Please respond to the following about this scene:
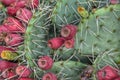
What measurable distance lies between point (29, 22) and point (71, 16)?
1.04 ft

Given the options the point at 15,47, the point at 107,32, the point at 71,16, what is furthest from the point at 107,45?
the point at 15,47

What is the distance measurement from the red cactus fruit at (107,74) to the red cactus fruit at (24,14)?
1.05 metres

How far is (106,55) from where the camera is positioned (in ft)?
8.49

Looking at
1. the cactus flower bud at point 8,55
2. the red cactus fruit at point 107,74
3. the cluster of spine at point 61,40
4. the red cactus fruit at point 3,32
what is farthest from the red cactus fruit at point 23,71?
the red cactus fruit at point 107,74

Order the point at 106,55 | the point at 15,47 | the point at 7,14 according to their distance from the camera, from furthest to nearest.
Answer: the point at 7,14
the point at 15,47
the point at 106,55

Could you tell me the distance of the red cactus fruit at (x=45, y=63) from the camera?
112 inches

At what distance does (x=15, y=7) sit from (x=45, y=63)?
785mm

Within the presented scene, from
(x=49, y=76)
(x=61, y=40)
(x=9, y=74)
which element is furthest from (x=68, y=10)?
(x=9, y=74)

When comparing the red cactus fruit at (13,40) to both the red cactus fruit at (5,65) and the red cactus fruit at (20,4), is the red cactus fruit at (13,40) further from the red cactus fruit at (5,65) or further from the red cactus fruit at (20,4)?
the red cactus fruit at (20,4)

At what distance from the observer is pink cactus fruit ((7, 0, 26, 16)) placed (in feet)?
11.2

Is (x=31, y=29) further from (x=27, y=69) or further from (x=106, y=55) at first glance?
(x=106, y=55)

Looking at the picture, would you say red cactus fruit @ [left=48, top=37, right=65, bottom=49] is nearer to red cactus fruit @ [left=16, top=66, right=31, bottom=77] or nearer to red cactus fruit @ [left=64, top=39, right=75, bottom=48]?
red cactus fruit @ [left=64, top=39, right=75, bottom=48]

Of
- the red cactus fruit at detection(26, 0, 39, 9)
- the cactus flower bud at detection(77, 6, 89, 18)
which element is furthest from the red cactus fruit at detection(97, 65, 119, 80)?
the red cactus fruit at detection(26, 0, 39, 9)

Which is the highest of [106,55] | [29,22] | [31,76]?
[29,22]
